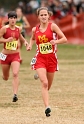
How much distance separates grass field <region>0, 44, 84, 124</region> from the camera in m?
11.0

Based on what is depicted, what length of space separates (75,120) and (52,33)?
73.4 inches

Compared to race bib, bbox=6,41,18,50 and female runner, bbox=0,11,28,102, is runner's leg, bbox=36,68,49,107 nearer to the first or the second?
female runner, bbox=0,11,28,102

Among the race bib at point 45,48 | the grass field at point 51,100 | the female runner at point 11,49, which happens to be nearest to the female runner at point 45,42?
the race bib at point 45,48

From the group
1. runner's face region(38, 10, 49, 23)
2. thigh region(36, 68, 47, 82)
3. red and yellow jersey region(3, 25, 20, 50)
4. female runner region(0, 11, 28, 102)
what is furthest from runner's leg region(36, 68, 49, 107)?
red and yellow jersey region(3, 25, 20, 50)

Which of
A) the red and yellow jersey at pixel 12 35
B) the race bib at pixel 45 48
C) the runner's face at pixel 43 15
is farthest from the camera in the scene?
the red and yellow jersey at pixel 12 35

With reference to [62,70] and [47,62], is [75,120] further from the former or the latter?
[62,70]

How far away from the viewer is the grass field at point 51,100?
11.0 meters

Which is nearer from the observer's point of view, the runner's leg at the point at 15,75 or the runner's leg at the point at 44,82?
the runner's leg at the point at 44,82

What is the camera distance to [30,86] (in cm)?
1639

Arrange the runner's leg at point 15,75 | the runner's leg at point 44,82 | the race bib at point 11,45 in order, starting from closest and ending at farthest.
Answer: the runner's leg at point 44,82 < the runner's leg at point 15,75 < the race bib at point 11,45

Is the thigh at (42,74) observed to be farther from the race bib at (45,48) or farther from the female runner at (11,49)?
the female runner at (11,49)

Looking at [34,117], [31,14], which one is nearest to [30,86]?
[34,117]

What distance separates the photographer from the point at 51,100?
1362 cm

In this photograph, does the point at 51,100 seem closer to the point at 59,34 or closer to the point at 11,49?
the point at 11,49
